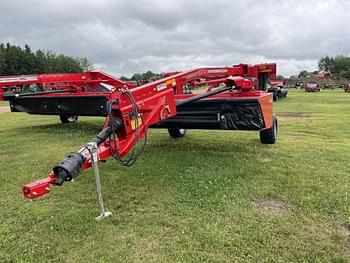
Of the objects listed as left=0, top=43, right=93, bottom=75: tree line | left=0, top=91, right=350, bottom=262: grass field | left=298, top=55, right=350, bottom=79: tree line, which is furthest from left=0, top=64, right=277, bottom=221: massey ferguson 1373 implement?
left=298, top=55, right=350, bottom=79: tree line

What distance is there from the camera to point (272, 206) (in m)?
3.66

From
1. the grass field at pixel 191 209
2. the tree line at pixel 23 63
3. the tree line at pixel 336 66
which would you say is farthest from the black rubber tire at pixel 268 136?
the tree line at pixel 336 66

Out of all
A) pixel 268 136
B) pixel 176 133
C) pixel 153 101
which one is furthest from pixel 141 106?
pixel 176 133

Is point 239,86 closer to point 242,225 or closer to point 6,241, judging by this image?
point 242,225

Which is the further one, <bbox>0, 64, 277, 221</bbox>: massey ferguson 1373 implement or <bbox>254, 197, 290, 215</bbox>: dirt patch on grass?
<bbox>254, 197, 290, 215</bbox>: dirt patch on grass

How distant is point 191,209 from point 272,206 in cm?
83

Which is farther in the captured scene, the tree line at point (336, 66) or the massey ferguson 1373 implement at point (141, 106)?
the tree line at point (336, 66)

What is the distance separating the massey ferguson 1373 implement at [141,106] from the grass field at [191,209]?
1.25 feet

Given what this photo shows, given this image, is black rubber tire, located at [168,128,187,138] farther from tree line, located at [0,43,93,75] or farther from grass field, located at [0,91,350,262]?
tree line, located at [0,43,93,75]

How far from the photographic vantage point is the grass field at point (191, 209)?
9.18 ft

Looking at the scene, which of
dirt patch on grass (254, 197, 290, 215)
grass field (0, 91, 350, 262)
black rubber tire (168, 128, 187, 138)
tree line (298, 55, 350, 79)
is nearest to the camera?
grass field (0, 91, 350, 262)

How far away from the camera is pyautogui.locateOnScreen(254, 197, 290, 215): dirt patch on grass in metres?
3.52

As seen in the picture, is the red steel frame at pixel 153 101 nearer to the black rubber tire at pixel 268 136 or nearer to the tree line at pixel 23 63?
the black rubber tire at pixel 268 136

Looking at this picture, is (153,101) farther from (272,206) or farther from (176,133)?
(176,133)
